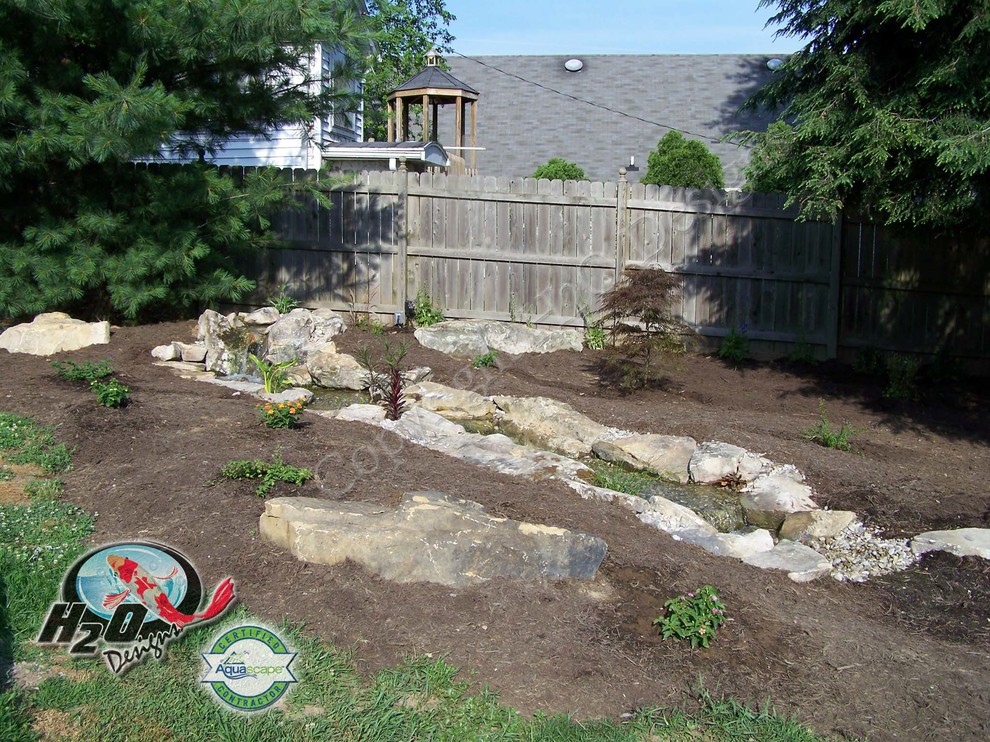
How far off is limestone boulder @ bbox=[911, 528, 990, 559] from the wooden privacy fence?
545 cm

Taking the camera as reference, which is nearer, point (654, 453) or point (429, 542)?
point (429, 542)

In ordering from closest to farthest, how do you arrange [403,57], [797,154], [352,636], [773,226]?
[352,636], [797,154], [773,226], [403,57]

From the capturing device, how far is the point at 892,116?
24.0 ft

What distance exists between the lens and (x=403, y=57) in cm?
2555

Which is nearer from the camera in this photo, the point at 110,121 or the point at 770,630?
the point at 770,630

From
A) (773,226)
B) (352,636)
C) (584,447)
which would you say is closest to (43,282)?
(584,447)

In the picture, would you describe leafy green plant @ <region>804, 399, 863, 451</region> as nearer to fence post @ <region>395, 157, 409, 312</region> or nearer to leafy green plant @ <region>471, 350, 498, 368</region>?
leafy green plant @ <region>471, 350, 498, 368</region>

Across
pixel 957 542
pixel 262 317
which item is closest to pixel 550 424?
pixel 957 542

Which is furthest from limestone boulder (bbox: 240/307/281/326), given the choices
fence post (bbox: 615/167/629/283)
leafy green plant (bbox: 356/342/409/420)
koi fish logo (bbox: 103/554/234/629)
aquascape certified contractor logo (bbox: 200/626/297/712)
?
aquascape certified contractor logo (bbox: 200/626/297/712)

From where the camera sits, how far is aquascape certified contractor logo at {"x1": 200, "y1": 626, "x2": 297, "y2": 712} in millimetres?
3316

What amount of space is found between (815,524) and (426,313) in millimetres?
6152

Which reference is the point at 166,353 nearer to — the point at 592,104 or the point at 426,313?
the point at 426,313

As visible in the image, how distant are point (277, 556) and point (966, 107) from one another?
6277 mm

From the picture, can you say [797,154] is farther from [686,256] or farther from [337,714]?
[337,714]
